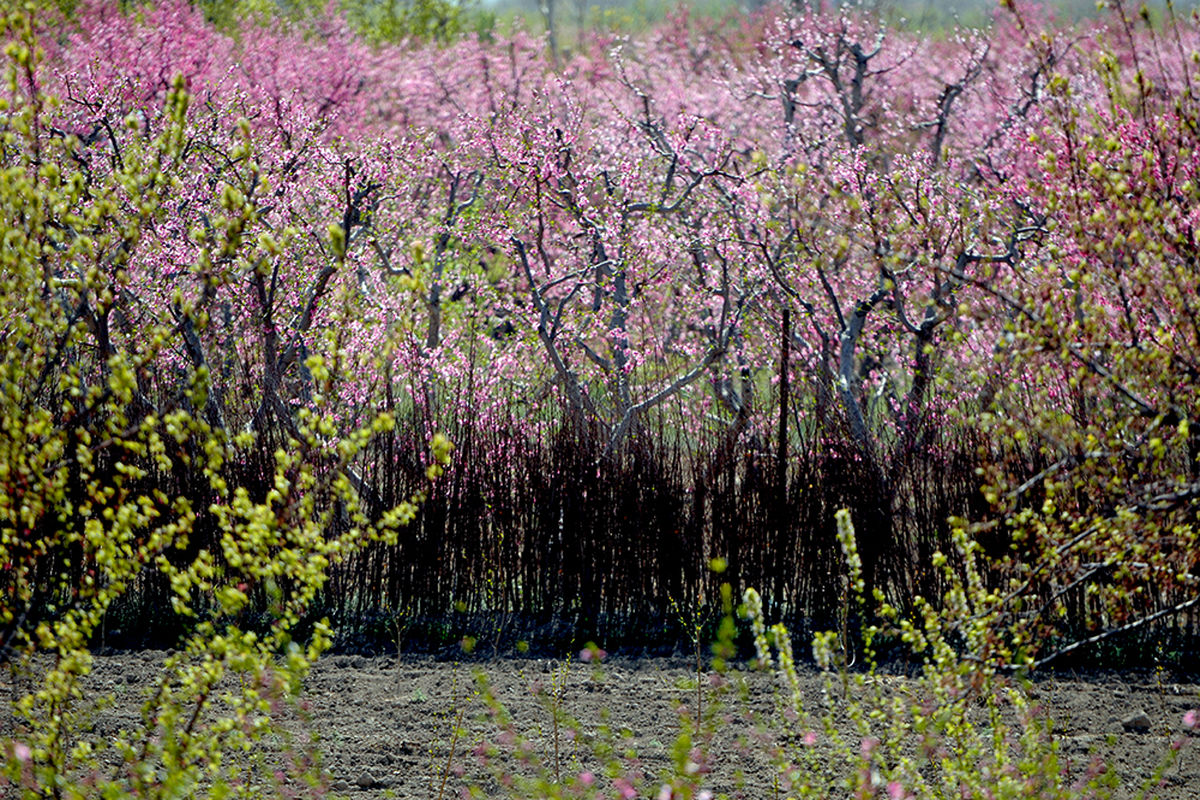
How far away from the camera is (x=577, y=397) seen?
6.40 metres

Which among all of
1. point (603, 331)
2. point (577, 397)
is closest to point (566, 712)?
point (577, 397)

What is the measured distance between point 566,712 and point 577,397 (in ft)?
6.22

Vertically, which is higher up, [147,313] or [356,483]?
[147,313]

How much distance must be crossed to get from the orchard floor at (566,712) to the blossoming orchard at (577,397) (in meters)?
0.16

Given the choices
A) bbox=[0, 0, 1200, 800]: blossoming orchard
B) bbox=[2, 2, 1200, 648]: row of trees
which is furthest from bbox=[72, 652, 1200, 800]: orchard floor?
bbox=[2, 2, 1200, 648]: row of trees

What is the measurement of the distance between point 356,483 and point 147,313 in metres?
1.88

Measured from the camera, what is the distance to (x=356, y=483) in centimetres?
726

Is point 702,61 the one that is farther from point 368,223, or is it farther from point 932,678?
point 932,678

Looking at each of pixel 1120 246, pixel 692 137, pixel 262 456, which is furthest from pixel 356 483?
pixel 1120 246

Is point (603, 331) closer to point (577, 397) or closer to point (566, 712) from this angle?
point (577, 397)

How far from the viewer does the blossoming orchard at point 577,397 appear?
299 cm

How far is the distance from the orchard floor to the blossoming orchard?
163 mm

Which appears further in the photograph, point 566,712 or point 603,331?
point 603,331

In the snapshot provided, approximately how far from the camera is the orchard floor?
4.31 metres
